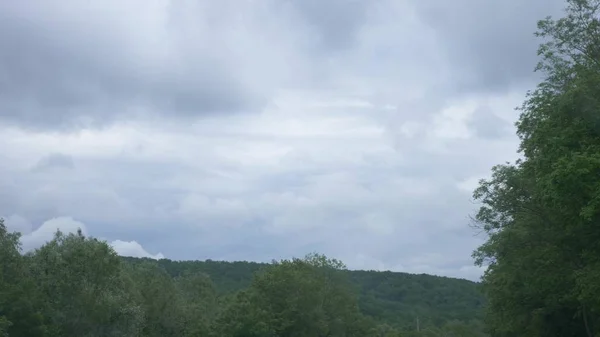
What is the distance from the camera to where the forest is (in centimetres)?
2822

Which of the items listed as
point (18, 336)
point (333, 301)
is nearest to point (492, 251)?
point (18, 336)

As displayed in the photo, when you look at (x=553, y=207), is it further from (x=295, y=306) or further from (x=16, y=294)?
(x=295, y=306)

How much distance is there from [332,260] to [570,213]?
68185mm

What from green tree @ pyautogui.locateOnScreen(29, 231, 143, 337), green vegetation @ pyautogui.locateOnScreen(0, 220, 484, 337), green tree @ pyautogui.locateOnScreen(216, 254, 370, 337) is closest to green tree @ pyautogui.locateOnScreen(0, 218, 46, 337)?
green vegetation @ pyautogui.locateOnScreen(0, 220, 484, 337)

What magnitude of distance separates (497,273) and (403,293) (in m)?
137

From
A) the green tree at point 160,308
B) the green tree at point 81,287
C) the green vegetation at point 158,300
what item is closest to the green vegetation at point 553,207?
the green vegetation at point 158,300

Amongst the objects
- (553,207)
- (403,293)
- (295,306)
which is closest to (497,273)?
(553,207)

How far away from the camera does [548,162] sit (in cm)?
2889

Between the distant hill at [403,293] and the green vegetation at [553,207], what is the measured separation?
10618 cm

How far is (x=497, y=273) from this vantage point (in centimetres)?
4253

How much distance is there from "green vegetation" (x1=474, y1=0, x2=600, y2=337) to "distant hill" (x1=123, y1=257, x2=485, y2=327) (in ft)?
348

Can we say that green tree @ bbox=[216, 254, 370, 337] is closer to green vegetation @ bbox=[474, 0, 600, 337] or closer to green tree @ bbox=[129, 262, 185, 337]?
green tree @ bbox=[129, 262, 185, 337]

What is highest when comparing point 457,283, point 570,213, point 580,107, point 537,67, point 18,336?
point 457,283

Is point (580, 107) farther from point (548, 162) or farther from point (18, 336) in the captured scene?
point (18, 336)
